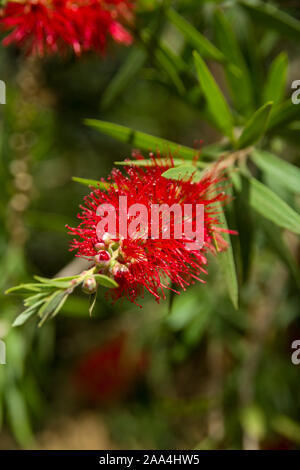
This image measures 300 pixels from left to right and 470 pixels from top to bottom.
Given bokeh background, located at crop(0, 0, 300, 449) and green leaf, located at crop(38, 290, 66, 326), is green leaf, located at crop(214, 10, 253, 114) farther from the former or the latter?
green leaf, located at crop(38, 290, 66, 326)

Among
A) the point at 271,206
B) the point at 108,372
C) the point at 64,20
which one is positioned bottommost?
the point at 108,372

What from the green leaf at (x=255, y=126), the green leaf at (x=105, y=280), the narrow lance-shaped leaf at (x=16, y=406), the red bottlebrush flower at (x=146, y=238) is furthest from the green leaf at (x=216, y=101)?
the narrow lance-shaped leaf at (x=16, y=406)

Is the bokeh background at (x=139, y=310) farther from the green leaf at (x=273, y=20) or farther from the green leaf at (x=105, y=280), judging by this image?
the green leaf at (x=105, y=280)

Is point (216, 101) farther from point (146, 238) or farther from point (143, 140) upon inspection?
point (146, 238)

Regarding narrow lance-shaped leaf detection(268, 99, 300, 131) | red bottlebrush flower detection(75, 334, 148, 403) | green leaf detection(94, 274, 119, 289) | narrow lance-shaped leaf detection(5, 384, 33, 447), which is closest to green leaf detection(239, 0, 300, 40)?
narrow lance-shaped leaf detection(268, 99, 300, 131)

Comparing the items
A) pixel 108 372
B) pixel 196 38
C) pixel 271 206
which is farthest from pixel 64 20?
pixel 108 372

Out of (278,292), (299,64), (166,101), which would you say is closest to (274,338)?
(278,292)

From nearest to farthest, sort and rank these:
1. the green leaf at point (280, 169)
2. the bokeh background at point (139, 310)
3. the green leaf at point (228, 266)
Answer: the green leaf at point (228, 266) < the green leaf at point (280, 169) < the bokeh background at point (139, 310)
